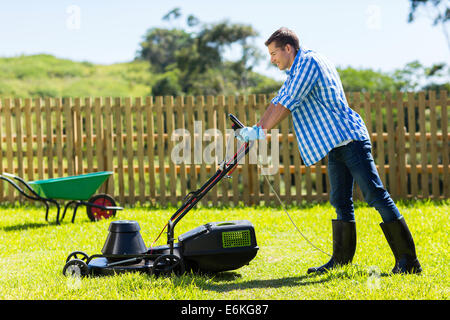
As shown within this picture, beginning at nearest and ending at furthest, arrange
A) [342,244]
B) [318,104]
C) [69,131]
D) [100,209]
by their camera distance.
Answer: [318,104]
[342,244]
[100,209]
[69,131]

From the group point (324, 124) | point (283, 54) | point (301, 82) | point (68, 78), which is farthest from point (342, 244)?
point (68, 78)

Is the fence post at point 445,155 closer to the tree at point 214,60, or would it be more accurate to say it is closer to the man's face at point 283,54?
the man's face at point 283,54

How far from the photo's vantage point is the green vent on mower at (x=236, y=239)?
3648 millimetres

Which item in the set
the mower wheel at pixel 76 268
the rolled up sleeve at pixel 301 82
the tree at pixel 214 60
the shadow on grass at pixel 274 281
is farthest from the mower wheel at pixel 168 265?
the tree at pixel 214 60

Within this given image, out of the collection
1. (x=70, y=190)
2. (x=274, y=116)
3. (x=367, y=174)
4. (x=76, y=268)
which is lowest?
(x=76, y=268)

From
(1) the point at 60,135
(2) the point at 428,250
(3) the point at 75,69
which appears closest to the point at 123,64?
(3) the point at 75,69

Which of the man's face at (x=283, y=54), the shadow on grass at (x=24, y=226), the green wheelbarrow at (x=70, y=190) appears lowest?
the shadow on grass at (x=24, y=226)

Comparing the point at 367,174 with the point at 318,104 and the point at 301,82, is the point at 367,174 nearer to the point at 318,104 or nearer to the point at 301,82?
the point at 318,104

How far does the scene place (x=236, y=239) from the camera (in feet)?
12.0

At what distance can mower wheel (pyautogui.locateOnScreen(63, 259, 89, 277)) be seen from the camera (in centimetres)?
371

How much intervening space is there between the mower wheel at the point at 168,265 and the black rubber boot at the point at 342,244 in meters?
0.97

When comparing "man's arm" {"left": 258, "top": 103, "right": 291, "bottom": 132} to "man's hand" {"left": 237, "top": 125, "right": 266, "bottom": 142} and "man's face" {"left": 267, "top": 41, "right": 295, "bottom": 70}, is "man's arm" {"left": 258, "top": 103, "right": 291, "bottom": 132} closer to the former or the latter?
"man's hand" {"left": 237, "top": 125, "right": 266, "bottom": 142}

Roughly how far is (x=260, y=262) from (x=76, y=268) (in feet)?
4.88
